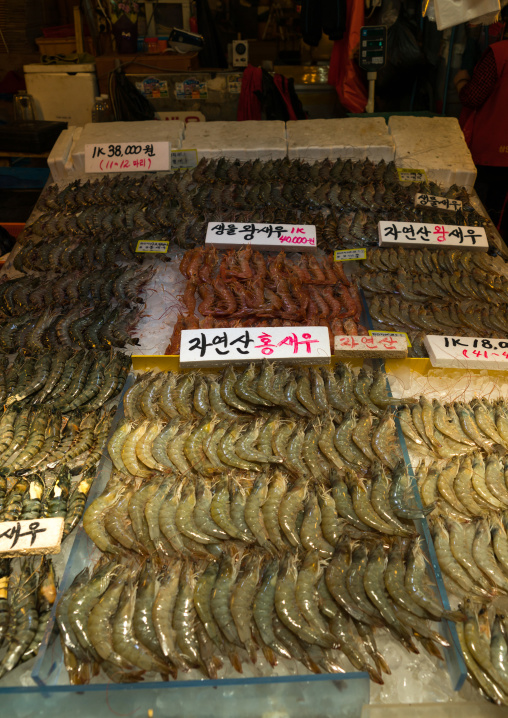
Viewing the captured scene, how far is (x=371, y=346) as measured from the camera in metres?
3.22

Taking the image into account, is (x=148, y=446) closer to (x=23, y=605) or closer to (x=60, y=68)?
(x=23, y=605)

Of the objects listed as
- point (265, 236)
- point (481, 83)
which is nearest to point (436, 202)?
point (265, 236)

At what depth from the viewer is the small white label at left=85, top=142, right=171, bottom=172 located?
5.03 m

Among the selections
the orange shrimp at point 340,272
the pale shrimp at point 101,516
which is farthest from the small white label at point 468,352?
the pale shrimp at point 101,516

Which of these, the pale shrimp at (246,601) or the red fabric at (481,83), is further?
the red fabric at (481,83)

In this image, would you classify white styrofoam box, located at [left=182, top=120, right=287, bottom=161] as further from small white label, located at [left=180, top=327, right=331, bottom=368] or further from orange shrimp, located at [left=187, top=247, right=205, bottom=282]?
small white label, located at [left=180, top=327, right=331, bottom=368]

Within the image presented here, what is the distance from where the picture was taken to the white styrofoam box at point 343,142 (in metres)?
5.18

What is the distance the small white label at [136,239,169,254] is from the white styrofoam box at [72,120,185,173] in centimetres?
153

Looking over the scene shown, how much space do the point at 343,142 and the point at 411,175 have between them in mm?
823

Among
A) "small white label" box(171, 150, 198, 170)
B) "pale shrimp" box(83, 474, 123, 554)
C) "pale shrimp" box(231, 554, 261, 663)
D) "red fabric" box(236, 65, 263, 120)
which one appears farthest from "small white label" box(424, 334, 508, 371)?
"red fabric" box(236, 65, 263, 120)

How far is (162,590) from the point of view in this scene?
2256mm

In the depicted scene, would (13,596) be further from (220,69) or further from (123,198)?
(220,69)

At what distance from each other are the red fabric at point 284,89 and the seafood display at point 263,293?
404 centimetres

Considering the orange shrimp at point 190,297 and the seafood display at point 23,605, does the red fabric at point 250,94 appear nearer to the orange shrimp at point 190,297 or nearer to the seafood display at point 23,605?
the orange shrimp at point 190,297
